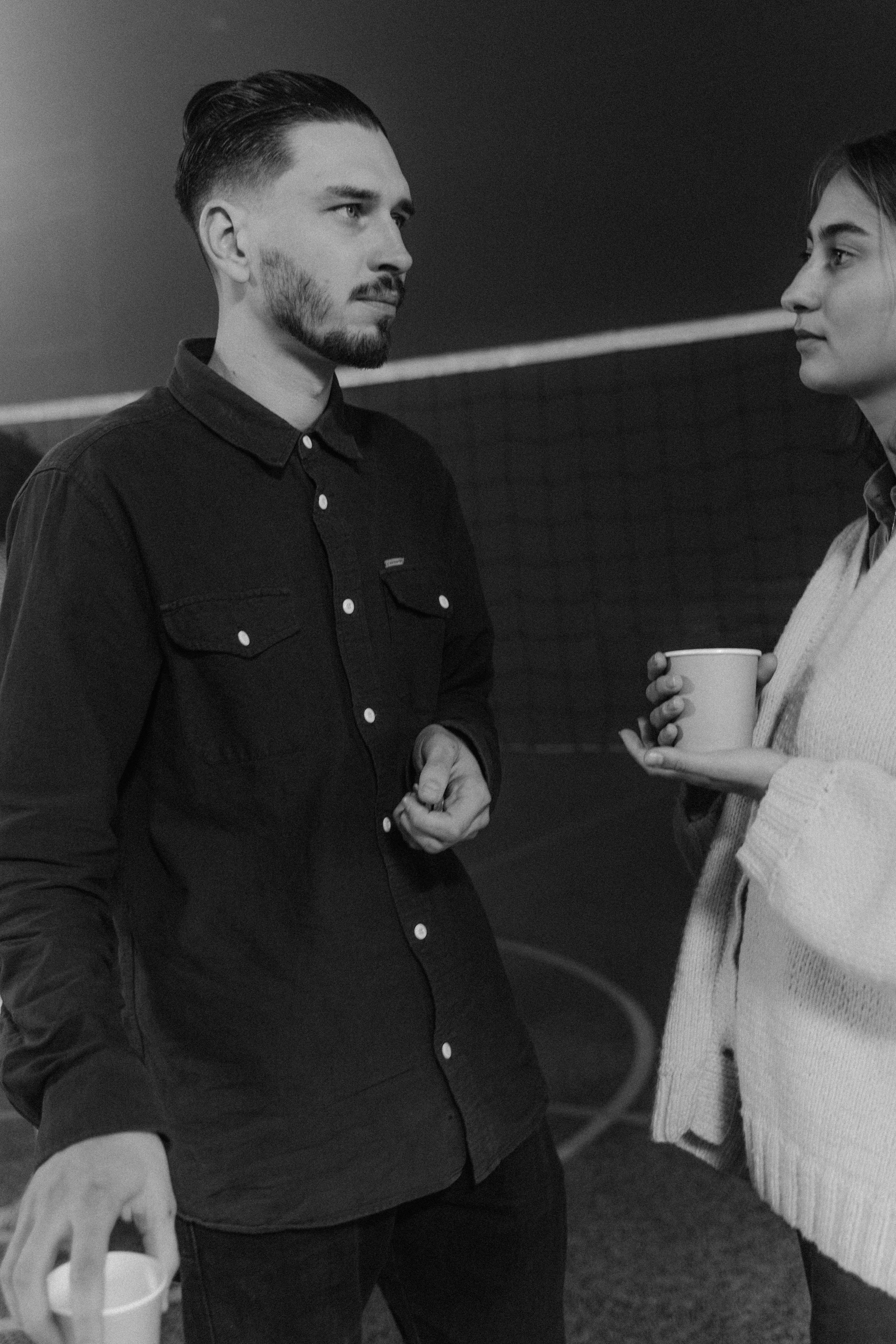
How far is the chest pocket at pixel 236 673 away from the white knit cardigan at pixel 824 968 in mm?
505

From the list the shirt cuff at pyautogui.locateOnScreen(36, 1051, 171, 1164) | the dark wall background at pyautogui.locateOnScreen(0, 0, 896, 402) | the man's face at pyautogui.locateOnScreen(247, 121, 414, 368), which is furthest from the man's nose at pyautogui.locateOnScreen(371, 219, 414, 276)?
the dark wall background at pyautogui.locateOnScreen(0, 0, 896, 402)

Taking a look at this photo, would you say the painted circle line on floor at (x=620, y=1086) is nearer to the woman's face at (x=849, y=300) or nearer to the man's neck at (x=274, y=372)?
the man's neck at (x=274, y=372)

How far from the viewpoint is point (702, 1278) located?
2561 mm

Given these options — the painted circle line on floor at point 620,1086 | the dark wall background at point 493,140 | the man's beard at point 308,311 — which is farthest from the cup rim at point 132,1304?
the dark wall background at point 493,140

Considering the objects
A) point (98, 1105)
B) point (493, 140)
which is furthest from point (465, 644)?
point (493, 140)

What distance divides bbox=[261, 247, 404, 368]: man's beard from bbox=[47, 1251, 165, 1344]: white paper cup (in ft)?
3.17

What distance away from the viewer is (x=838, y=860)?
3.82 ft

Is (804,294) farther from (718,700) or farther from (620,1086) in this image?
(620,1086)

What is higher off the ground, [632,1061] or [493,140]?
[493,140]

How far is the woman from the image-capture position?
3.86 feet

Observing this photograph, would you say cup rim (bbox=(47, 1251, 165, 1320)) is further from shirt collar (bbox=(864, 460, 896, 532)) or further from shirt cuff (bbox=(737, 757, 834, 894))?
shirt collar (bbox=(864, 460, 896, 532))

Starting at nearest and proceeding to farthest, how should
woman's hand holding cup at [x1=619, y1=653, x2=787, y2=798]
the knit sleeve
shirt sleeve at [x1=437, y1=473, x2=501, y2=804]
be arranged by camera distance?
the knit sleeve → woman's hand holding cup at [x1=619, y1=653, x2=787, y2=798] → shirt sleeve at [x1=437, y1=473, x2=501, y2=804]

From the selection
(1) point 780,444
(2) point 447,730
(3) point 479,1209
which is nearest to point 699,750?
(2) point 447,730

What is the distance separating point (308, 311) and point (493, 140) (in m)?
2.54
